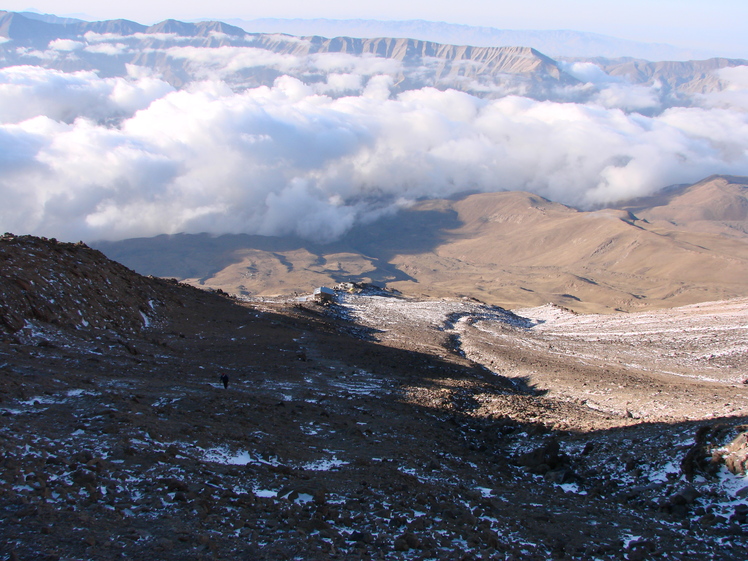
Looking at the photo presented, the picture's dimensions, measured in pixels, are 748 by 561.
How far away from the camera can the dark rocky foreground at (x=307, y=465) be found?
8.55 metres

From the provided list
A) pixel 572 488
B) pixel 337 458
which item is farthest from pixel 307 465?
pixel 572 488

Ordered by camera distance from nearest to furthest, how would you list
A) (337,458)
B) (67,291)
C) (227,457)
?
(227,457)
(337,458)
(67,291)

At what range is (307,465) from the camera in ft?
40.3

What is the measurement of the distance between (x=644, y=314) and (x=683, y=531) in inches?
1713

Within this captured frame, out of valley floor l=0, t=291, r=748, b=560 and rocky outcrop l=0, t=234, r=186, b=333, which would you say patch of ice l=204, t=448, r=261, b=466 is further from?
rocky outcrop l=0, t=234, r=186, b=333

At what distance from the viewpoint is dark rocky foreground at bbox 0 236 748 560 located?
337 inches

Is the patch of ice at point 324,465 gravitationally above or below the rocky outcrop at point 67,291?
above

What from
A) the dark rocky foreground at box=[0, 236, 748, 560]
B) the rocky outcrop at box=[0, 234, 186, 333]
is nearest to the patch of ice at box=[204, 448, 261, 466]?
the dark rocky foreground at box=[0, 236, 748, 560]

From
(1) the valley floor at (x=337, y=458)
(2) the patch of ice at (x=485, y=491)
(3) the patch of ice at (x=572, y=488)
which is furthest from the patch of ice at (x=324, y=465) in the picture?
(3) the patch of ice at (x=572, y=488)

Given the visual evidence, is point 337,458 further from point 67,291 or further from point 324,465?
point 67,291

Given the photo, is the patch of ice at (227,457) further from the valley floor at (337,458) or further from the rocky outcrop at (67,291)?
the rocky outcrop at (67,291)

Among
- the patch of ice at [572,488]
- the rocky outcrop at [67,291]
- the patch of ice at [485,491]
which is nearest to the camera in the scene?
the patch of ice at [485,491]

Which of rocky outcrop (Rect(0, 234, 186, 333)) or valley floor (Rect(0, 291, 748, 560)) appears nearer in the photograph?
valley floor (Rect(0, 291, 748, 560))

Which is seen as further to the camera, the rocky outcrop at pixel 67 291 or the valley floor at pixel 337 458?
the rocky outcrop at pixel 67 291
